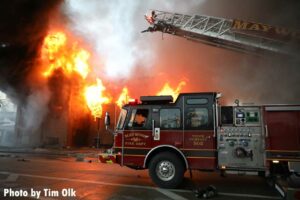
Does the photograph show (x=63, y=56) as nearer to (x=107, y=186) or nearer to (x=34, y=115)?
(x=34, y=115)

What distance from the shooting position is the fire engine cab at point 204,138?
718cm

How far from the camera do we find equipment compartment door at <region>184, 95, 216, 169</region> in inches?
296

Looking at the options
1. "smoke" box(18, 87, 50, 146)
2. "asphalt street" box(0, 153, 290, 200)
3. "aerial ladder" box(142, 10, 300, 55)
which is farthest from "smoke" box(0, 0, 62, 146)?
"asphalt street" box(0, 153, 290, 200)

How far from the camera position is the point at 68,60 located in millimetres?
21672

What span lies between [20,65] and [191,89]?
11837 millimetres

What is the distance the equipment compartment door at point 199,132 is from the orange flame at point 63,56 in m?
15.0

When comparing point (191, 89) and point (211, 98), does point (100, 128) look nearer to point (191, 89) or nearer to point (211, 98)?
point (191, 89)

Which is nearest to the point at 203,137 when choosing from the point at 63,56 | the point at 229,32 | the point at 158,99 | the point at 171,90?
the point at 158,99

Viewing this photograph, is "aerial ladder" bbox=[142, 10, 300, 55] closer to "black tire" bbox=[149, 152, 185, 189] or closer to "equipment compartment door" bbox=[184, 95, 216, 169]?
"equipment compartment door" bbox=[184, 95, 216, 169]

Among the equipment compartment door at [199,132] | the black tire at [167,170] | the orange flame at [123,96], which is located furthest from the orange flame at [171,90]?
the black tire at [167,170]

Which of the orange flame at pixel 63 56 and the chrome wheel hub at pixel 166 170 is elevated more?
the orange flame at pixel 63 56

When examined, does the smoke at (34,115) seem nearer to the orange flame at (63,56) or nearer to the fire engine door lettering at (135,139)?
the orange flame at (63,56)

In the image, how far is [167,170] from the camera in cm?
766

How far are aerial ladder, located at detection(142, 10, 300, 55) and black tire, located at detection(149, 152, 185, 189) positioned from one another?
701cm
